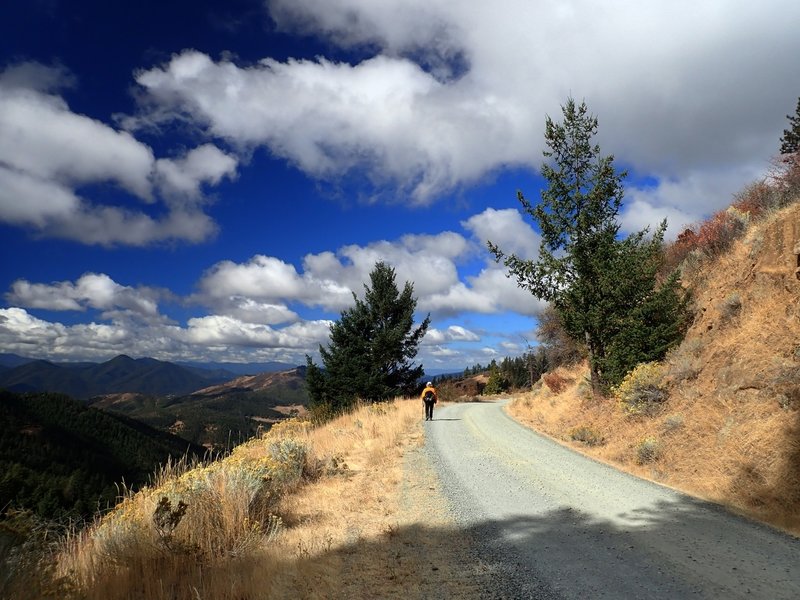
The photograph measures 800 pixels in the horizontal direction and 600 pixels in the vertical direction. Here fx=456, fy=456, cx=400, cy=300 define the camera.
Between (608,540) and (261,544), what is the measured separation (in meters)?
4.39

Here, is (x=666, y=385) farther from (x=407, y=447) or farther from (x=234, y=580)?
(x=234, y=580)

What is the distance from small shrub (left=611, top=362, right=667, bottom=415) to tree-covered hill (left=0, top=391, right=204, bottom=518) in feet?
314

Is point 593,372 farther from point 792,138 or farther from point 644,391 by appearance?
point 792,138

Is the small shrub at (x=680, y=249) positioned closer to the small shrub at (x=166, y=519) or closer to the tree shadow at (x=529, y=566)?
the tree shadow at (x=529, y=566)

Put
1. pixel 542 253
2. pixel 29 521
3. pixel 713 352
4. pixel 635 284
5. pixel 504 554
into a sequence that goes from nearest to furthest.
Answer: pixel 29 521 → pixel 504 554 → pixel 713 352 → pixel 635 284 → pixel 542 253

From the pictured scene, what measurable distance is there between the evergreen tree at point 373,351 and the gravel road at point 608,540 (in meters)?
24.6

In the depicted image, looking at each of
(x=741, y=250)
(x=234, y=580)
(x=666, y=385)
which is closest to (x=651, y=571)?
(x=234, y=580)

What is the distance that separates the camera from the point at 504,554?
5480 millimetres

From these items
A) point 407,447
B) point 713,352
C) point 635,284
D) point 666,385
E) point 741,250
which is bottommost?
point 407,447

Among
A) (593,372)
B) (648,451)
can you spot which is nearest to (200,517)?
(648,451)

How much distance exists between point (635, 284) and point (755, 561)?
12.4 m

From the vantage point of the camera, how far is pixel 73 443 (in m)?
149

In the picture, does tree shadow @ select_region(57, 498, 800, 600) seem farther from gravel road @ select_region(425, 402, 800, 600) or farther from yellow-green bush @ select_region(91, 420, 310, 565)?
yellow-green bush @ select_region(91, 420, 310, 565)

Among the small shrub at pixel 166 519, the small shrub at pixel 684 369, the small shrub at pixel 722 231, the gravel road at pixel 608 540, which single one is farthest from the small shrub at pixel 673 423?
the small shrub at pixel 722 231
